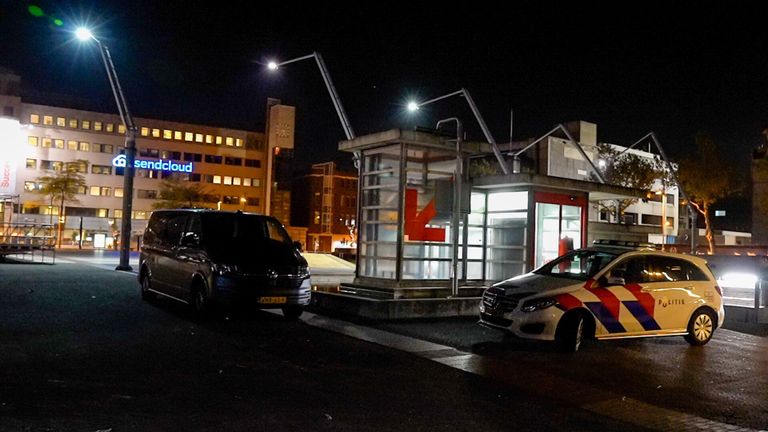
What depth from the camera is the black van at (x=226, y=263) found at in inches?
471

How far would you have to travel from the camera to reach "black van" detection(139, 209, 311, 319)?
39.2 ft

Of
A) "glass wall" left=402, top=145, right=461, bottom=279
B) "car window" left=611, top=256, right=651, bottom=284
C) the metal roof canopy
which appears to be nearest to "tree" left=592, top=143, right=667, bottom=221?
the metal roof canopy

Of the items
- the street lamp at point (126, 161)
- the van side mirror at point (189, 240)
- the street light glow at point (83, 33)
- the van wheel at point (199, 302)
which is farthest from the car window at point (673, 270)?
the street light glow at point (83, 33)

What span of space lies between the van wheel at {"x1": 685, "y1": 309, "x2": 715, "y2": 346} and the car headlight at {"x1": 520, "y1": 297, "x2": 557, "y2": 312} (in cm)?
308

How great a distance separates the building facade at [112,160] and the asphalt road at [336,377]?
56671 millimetres

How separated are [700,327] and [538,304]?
3510mm

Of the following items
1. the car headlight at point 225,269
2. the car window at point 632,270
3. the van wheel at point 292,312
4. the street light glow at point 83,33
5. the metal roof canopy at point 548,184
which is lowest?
the van wheel at point 292,312

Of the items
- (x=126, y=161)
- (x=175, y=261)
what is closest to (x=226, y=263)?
(x=175, y=261)

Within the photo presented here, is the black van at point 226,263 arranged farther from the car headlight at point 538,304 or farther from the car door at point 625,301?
the car door at point 625,301

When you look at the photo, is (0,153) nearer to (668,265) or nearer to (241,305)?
(241,305)

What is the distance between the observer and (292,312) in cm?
1282

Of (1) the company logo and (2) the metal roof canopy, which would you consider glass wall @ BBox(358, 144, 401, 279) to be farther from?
(1) the company logo

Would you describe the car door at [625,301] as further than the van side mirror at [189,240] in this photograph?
No

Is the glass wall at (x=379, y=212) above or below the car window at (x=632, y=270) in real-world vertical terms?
above
